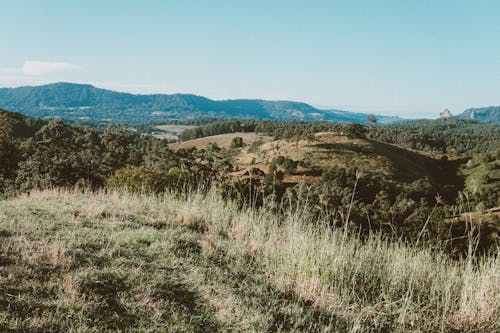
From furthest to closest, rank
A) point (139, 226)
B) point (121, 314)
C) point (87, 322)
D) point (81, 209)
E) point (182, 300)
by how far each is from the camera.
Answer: point (81, 209) → point (139, 226) → point (182, 300) → point (121, 314) → point (87, 322)

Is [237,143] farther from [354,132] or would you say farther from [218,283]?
[218,283]

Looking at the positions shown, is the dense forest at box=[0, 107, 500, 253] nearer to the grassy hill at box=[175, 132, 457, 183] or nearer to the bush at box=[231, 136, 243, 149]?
the bush at box=[231, 136, 243, 149]

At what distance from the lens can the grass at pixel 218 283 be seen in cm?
361

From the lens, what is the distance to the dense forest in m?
10.2

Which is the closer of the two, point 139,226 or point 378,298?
point 378,298

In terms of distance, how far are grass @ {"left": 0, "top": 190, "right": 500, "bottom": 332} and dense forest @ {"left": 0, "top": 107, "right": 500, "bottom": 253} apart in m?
0.93

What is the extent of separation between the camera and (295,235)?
589cm

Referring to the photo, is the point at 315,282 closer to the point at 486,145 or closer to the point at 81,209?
the point at 81,209

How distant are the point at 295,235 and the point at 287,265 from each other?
2.75ft

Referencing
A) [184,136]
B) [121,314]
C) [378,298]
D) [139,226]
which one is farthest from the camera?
[184,136]

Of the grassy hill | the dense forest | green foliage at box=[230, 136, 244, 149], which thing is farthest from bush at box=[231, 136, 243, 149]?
the grassy hill

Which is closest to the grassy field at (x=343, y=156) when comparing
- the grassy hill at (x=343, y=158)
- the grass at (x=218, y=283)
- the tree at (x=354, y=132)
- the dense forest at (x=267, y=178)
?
the grassy hill at (x=343, y=158)

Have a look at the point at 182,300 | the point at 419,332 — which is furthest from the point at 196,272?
the point at 419,332

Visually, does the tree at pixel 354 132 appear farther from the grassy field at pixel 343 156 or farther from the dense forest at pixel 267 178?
the grassy field at pixel 343 156
